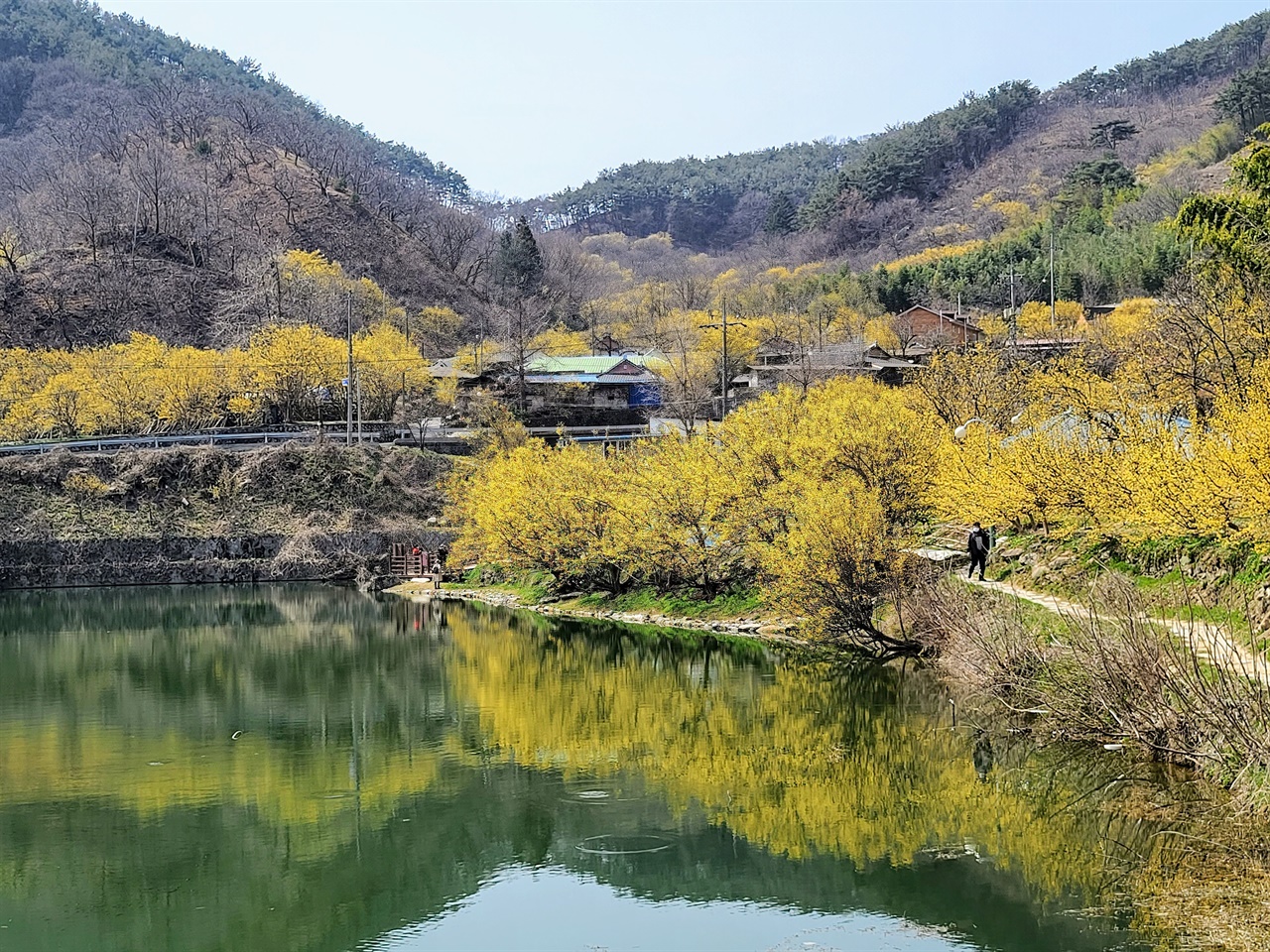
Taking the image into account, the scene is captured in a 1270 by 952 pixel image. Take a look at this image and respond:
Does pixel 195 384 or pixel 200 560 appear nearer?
pixel 200 560

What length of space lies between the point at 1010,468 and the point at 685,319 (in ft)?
205

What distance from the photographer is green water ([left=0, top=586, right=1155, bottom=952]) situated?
1378 cm

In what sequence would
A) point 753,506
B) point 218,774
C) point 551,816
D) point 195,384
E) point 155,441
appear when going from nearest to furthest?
point 551,816 < point 218,774 < point 753,506 < point 155,441 < point 195,384

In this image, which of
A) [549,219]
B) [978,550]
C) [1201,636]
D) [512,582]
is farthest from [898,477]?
[549,219]

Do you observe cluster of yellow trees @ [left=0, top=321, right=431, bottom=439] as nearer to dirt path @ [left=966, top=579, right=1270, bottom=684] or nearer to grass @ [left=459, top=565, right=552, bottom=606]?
grass @ [left=459, top=565, right=552, bottom=606]

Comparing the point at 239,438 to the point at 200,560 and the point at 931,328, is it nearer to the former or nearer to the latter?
the point at 200,560

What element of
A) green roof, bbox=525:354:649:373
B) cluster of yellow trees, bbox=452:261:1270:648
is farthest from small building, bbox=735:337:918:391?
cluster of yellow trees, bbox=452:261:1270:648

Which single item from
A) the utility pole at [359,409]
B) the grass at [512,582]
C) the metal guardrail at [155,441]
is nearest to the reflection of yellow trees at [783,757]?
the grass at [512,582]

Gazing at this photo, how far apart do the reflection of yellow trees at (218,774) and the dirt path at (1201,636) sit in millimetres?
10555

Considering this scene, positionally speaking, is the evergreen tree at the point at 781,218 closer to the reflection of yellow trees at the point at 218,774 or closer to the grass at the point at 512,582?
the grass at the point at 512,582

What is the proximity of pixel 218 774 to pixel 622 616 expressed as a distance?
→ 18347 mm

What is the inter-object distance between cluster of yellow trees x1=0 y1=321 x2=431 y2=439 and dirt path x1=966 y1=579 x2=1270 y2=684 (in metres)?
45.1

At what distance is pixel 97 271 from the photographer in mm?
91562

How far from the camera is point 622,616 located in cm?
3778
